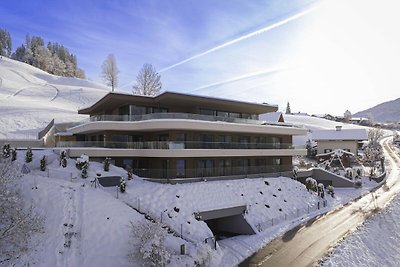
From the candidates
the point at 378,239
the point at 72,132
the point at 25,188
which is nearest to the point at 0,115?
the point at 72,132

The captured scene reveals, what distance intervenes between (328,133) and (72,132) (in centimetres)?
5923

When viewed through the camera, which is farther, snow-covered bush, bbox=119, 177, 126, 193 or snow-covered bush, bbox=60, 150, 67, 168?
snow-covered bush, bbox=60, 150, 67, 168

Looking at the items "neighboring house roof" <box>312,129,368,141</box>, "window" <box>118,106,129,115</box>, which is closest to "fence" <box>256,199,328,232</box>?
"window" <box>118,106,129,115</box>

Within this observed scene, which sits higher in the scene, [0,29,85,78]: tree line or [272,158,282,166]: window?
[0,29,85,78]: tree line

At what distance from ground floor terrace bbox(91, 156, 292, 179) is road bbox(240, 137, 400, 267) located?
28.4 feet

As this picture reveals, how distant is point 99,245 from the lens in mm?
17031

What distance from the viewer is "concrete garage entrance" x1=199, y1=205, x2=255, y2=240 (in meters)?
24.1

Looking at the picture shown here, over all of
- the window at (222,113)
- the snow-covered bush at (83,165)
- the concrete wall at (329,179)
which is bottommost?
the concrete wall at (329,179)

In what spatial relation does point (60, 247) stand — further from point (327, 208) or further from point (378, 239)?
point (327, 208)

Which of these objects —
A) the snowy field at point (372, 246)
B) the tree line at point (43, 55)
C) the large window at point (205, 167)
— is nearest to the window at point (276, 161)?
the large window at point (205, 167)

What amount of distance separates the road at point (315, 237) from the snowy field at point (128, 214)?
0.95 metres

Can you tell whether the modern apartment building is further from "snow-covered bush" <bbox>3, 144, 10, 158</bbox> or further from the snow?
the snow

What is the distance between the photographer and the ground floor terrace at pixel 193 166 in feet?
92.5

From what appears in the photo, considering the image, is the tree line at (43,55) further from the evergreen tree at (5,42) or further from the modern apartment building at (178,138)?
the modern apartment building at (178,138)
